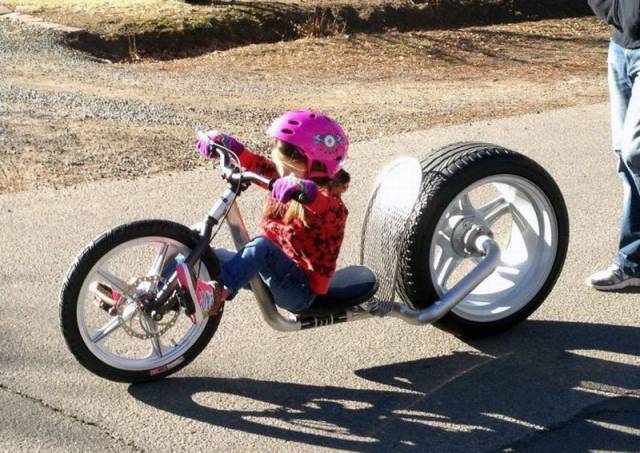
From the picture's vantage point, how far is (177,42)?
14.2 meters

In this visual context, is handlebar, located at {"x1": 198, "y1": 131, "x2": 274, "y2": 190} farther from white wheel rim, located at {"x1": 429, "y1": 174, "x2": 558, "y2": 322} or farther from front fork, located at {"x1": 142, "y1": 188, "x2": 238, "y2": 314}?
white wheel rim, located at {"x1": 429, "y1": 174, "x2": 558, "y2": 322}

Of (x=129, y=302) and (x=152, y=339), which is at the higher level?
(x=129, y=302)

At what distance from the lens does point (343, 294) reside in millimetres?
4570

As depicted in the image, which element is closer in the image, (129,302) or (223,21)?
(129,302)

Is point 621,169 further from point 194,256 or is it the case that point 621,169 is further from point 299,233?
point 194,256

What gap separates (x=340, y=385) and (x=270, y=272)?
606mm

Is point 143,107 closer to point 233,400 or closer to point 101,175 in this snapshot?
point 101,175

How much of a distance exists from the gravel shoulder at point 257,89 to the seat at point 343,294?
10.6ft

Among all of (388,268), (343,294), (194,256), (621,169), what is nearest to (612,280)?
(621,169)

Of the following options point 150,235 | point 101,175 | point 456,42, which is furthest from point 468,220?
point 456,42

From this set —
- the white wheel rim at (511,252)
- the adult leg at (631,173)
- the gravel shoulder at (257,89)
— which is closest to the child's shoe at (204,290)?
the white wheel rim at (511,252)

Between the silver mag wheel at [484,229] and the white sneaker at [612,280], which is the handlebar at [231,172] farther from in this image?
the white sneaker at [612,280]

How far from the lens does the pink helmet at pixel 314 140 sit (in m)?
4.30

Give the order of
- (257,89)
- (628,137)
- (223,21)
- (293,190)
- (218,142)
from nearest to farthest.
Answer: (293,190), (218,142), (628,137), (257,89), (223,21)
